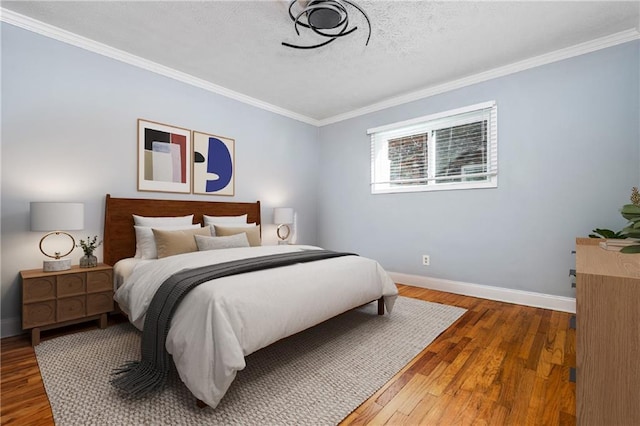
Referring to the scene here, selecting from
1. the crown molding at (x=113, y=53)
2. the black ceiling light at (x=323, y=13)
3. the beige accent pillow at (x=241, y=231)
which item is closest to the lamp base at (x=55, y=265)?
the beige accent pillow at (x=241, y=231)

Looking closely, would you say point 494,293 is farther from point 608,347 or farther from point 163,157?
point 163,157

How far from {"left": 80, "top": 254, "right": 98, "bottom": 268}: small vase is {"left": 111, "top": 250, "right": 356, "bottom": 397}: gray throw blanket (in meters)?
1.11

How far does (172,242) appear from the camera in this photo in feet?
9.18

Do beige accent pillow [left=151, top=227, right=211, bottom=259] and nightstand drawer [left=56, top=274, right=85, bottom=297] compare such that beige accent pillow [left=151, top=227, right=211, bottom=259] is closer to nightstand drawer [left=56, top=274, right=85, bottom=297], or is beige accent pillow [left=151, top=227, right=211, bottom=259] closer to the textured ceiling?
nightstand drawer [left=56, top=274, right=85, bottom=297]

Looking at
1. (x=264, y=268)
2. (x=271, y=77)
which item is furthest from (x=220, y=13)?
(x=264, y=268)

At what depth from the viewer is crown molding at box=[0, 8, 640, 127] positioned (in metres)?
2.56

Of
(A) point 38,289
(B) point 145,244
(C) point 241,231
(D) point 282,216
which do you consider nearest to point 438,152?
(D) point 282,216

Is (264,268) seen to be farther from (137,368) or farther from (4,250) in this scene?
(4,250)

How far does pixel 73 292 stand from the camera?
2385mm

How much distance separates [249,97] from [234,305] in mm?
3325

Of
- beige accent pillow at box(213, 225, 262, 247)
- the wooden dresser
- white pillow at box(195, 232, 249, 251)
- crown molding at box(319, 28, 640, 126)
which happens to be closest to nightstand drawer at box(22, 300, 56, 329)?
white pillow at box(195, 232, 249, 251)

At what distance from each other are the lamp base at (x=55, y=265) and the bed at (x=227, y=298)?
1.25 ft

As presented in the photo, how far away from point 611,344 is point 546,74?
3.20m

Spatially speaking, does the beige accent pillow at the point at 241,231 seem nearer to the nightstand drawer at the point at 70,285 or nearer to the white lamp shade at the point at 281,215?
the white lamp shade at the point at 281,215
